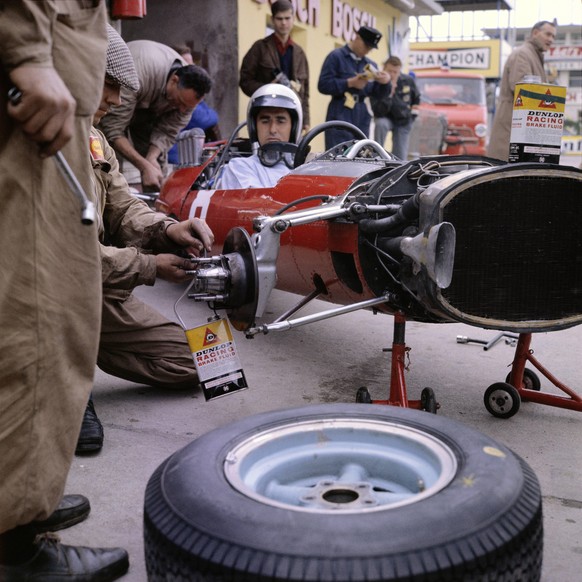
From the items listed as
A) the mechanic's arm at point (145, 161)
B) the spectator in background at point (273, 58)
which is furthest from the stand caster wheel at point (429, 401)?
the spectator in background at point (273, 58)

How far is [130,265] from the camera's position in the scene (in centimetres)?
272

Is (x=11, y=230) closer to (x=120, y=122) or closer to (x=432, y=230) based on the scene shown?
(x=432, y=230)

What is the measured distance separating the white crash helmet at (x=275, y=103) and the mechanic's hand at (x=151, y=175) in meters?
1.50

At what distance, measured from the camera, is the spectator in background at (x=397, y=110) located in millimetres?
9914

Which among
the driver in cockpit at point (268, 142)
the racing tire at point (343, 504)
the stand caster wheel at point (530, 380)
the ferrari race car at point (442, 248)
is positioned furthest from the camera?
the driver in cockpit at point (268, 142)

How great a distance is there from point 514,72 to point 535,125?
220 inches

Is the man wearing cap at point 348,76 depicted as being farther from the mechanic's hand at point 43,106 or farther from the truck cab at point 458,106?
the truck cab at point 458,106

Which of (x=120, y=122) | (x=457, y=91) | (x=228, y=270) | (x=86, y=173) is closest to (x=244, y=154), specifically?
(x=120, y=122)

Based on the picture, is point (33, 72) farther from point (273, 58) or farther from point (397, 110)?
point (397, 110)

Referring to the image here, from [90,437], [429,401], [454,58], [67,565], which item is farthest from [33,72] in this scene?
[454,58]

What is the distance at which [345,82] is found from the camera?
755 cm

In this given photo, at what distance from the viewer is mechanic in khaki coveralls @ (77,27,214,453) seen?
8.94ft

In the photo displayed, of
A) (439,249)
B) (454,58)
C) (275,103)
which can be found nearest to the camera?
(439,249)

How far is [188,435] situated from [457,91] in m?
14.6
